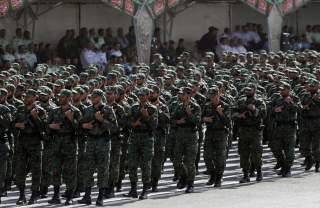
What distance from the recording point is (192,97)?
19672mm

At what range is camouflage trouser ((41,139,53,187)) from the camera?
18.1m

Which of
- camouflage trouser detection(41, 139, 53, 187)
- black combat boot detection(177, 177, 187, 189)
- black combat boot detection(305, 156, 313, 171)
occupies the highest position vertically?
camouflage trouser detection(41, 139, 53, 187)

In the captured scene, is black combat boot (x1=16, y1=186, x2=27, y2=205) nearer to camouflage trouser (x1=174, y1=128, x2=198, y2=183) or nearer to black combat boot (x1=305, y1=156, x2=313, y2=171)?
camouflage trouser (x1=174, y1=128, x2=198, y2=183)

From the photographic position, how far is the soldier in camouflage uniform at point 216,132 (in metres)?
19.7

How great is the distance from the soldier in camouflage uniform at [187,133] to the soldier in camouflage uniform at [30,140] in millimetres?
2452

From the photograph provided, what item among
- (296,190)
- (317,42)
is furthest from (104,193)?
(317,42)

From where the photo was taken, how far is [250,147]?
798 inches

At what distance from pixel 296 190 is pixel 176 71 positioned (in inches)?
263

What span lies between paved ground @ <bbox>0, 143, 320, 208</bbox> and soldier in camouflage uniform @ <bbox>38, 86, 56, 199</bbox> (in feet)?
0.96

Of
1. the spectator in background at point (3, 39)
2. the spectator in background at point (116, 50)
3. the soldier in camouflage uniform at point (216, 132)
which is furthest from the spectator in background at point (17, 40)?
the soldier in camouflage uniform at point (216, 132)

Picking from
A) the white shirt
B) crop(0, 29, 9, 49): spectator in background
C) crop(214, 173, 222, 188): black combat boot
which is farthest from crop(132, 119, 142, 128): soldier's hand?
the white shirt

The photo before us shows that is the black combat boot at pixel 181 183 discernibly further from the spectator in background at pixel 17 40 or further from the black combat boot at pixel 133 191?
the spectator in background at pixel 17 40

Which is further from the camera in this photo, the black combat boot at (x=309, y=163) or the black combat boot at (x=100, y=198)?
the black combat boot at (x=309, y=163)

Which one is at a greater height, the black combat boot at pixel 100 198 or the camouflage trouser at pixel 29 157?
the camouflage trouser at pixel 29 157
